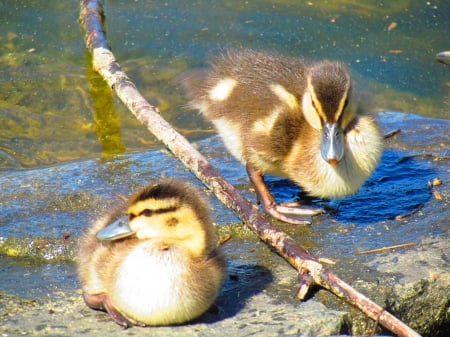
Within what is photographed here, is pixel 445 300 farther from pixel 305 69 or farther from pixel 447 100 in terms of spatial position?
pixel 447 100

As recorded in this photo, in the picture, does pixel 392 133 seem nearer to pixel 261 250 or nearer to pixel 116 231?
pixel 261 250

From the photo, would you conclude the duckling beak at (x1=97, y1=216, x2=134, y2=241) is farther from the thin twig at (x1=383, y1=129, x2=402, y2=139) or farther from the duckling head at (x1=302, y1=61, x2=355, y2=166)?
the thin twig at (x1=383, y1=129, x2=402, y2=139)

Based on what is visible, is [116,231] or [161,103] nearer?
[116,231]

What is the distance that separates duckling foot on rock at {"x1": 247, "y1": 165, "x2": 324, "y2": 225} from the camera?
180 inches

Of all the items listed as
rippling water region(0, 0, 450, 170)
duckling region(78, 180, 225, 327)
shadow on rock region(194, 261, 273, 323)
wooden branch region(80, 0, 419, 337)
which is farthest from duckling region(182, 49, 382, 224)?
rippling water region(0, 0, 450, 170)

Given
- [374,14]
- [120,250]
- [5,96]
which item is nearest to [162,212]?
[120,250]

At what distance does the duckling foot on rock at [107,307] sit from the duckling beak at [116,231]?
25cm

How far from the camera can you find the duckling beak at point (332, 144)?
4398 millimetres

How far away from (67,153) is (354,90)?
7.58 ft

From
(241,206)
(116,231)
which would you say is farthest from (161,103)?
(116,231)

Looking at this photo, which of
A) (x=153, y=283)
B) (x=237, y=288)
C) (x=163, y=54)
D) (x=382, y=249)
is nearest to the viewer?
(x=153, y=283)

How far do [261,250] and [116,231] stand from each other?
95 cm

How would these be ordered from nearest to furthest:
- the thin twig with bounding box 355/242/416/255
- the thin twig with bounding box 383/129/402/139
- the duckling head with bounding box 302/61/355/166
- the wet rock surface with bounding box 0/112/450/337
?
the wet rock surface with bounding box 0/112/450/337 → the thin twig with bounding box 355/242/416/255 → the duckling head with bounding box 302/61/355/166 → the thin twig with bounding box 383/129/402/139

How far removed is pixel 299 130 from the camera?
4613 mm
